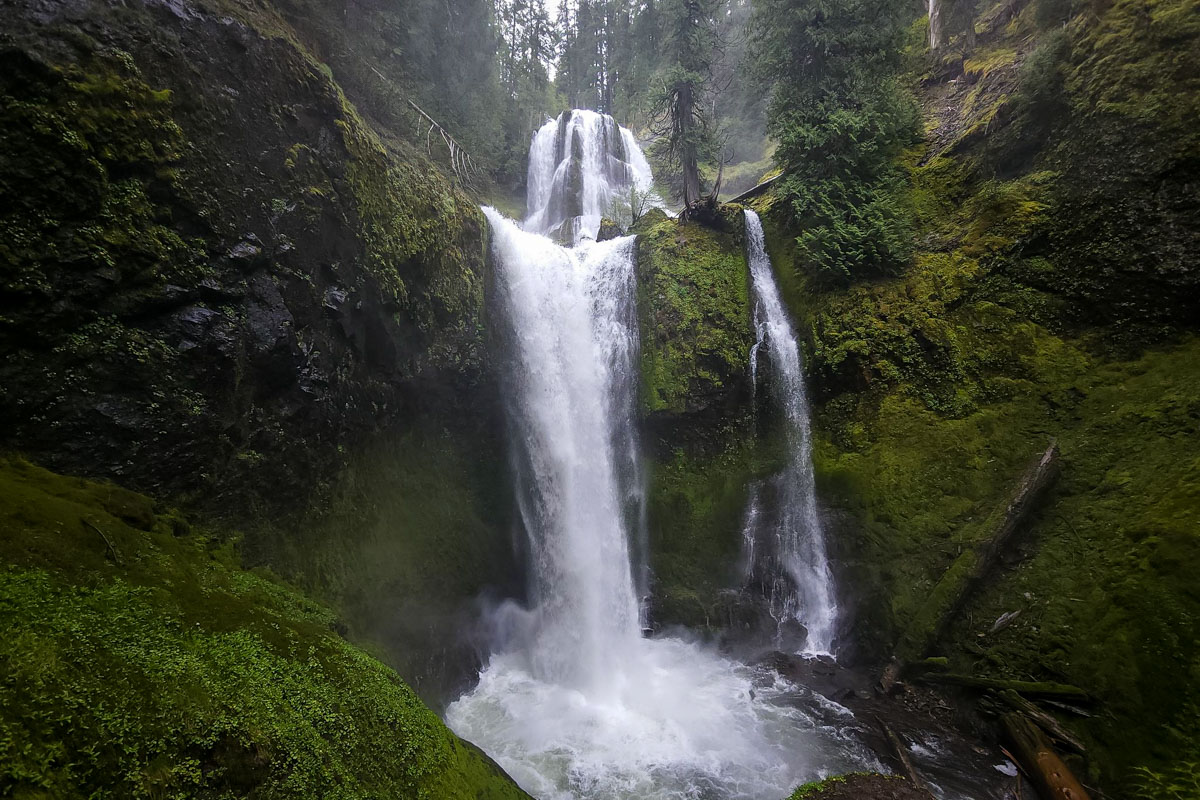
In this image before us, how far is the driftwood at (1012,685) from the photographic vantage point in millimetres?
6355

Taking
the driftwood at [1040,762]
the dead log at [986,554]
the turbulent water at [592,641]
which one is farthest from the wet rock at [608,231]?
the driftwood at [1040,762]

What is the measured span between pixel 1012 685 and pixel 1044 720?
1.80 feet

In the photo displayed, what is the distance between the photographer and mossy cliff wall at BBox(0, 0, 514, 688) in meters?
4.65

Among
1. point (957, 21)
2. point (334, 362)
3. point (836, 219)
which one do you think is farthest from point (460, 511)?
point (957, 21)

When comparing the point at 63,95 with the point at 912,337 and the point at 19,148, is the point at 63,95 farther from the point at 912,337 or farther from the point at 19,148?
the point at 912,337

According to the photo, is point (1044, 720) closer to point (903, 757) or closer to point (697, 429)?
point (903, 757)

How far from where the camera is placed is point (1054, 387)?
8.65 metres

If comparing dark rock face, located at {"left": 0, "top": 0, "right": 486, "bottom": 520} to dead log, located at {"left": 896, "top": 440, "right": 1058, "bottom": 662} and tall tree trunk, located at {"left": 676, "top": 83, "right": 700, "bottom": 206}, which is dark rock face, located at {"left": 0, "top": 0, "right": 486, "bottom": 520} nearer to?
tall tree trunk, located at {"left": 676, "top": 83, "right": 700, "bottom": 206}

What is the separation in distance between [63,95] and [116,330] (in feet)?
7.68

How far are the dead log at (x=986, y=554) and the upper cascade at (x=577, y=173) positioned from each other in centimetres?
1662

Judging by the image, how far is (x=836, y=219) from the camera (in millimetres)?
11625

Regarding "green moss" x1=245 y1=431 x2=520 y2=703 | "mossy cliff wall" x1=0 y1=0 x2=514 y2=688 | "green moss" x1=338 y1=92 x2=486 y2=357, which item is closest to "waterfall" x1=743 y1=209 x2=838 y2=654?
"green moss" x1=245 y1=431 x2=520 y2=703

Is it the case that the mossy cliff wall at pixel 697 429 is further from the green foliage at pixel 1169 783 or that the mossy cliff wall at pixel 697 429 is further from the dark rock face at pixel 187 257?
the dark rock face at pixel 187 257

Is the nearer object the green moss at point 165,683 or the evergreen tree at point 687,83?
the green moss at point 165,683
